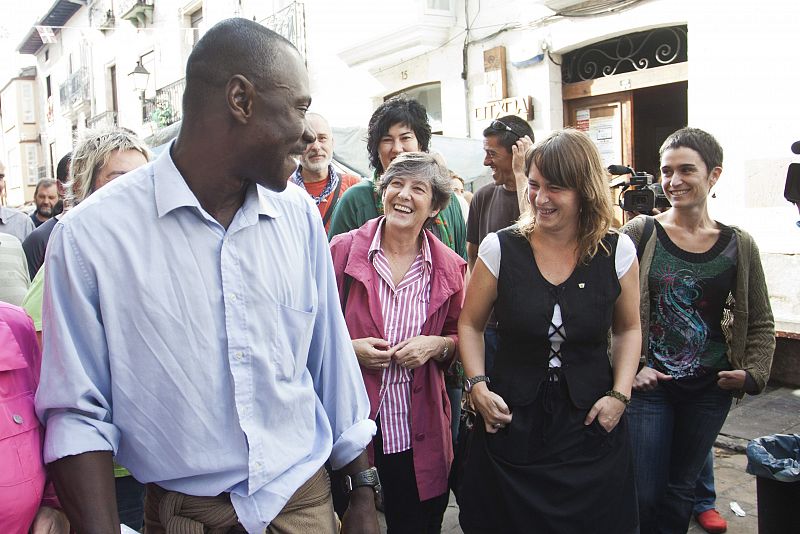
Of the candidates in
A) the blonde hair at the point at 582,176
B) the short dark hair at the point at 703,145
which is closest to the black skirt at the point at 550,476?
the blonde hair at the point at 582,176

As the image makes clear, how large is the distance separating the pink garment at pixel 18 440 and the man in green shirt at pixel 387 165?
2.02 metres

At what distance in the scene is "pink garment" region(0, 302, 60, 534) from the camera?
1.56 m

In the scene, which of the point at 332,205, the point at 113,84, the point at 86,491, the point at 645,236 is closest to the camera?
the point at 86,491

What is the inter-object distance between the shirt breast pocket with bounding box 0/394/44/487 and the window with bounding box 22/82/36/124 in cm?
4116

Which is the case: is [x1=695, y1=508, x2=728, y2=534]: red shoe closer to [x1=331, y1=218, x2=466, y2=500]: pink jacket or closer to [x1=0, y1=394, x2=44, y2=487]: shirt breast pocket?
[x1=331, y1=218, x2=466, y2=500]: pink jacket

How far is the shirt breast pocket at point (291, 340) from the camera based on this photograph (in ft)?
5.59

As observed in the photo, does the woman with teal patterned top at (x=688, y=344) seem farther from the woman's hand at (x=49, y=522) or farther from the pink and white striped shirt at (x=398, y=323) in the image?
the woman's hand at (x=49, y=522)

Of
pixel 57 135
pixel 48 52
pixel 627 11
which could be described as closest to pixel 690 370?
pixel 627 11

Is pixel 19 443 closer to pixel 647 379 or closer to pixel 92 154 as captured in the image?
pixel 92 154

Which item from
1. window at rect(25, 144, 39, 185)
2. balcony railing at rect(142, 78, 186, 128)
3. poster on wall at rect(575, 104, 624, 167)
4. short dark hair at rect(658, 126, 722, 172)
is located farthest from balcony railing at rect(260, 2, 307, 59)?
window at rect(25, 144, 39, 185)

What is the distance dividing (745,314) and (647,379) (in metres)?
0.53

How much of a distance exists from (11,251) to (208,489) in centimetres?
208

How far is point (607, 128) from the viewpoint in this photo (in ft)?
28.8

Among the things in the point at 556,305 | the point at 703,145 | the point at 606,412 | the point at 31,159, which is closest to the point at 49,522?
the point at 556,305
